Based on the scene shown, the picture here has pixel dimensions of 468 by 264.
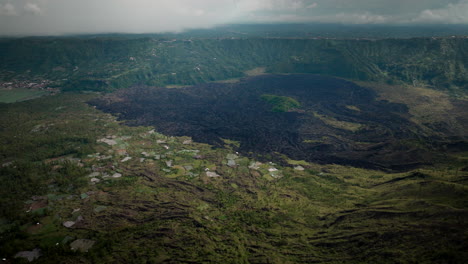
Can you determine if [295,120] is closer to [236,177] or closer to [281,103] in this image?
[281,103]

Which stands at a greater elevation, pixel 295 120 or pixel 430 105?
pixel 430 105

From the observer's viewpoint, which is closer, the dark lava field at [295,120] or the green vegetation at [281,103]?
the dark lava field at [295,120]

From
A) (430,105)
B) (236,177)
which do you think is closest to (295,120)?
(236,177)

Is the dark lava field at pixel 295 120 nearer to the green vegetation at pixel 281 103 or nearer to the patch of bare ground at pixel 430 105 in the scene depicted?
the green vegetation at pixel 281 103

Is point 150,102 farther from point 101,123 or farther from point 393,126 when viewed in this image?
point 393,126

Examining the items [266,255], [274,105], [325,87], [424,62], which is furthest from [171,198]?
[424,62]

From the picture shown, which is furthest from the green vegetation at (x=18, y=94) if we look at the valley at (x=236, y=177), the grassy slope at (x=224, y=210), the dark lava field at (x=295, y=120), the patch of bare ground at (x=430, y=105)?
the patch of bare ground at (x=430, y=105)

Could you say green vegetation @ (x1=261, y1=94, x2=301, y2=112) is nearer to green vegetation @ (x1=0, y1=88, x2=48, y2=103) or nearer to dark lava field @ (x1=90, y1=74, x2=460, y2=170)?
dark lava field @ (x1=90, y1=74, x2=460, y2=170)
